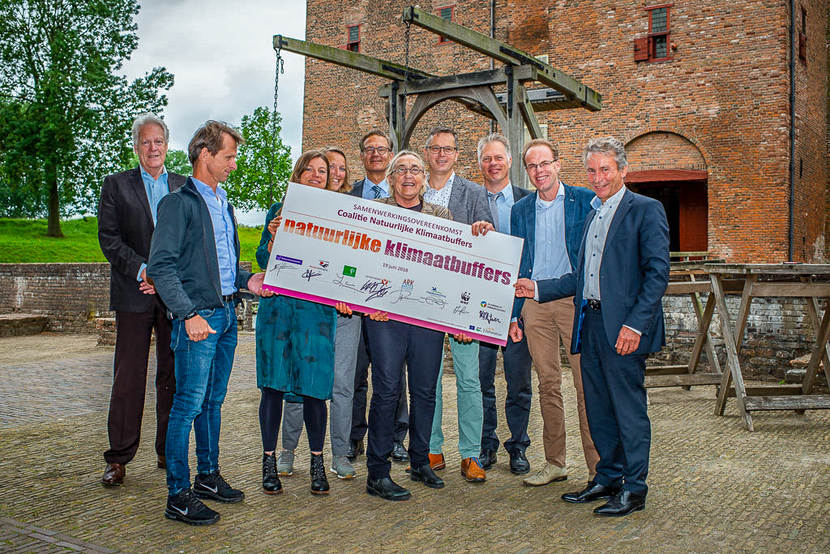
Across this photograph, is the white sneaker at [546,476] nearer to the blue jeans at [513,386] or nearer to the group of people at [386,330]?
the group of people at [386,330]

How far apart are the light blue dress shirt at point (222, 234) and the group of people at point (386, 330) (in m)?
0.01

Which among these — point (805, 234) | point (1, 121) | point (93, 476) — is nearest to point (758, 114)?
point (805, 234)

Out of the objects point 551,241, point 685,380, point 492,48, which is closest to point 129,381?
point 551,241

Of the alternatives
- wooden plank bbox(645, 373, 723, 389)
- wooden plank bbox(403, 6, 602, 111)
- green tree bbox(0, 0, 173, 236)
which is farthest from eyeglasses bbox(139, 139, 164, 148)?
green tree bbox(0, 0, 173, 236)

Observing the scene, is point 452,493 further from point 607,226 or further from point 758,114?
point 758,114

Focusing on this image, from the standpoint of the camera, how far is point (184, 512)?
3582mm

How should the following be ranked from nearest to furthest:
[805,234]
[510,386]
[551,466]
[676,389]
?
[551,466] < [510,386] < [676,389] < [805,234]

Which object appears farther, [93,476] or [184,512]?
[93,476]

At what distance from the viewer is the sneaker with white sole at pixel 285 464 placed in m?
4.49

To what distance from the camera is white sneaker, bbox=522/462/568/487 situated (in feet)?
14.1

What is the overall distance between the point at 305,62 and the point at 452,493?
21713 mm

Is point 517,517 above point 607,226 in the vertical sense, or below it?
below

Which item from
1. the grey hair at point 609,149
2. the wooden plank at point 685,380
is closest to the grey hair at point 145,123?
the grey hair at point 609,149
